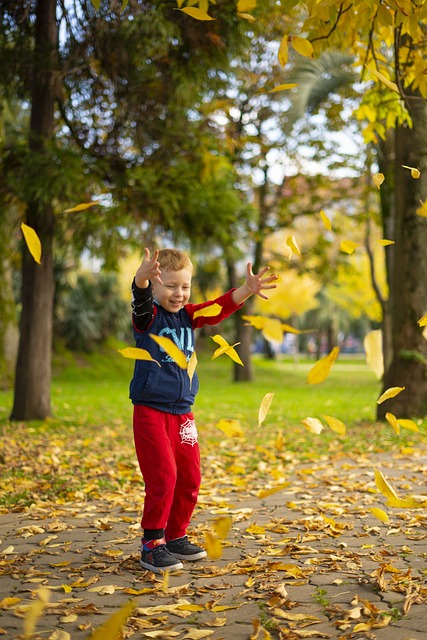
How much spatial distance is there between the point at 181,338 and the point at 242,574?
4.05 feet

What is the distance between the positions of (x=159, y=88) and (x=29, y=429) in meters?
4.76

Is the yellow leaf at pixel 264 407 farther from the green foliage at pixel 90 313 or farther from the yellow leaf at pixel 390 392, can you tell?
the green foliage at pixel 90 313

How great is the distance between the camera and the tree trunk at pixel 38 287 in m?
9.34

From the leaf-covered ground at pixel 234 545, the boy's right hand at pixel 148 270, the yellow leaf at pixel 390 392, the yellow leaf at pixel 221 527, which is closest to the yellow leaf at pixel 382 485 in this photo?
the leaf-covered ground at pixel 234 545

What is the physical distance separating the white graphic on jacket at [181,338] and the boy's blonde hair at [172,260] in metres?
0.32

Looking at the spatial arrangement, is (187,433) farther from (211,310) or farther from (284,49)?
(284,49)

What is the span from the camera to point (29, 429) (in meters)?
9.03

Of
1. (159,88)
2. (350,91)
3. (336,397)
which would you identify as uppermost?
(350,91)

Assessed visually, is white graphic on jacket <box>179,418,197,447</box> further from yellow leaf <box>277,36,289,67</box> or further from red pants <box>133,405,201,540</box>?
yellow leaf <box>277,36,289,67</box>

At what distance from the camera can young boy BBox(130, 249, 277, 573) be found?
3.60 m

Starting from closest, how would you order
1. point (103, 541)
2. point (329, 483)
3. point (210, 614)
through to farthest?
point (210, 614), point (103, 541), point (329, 483)

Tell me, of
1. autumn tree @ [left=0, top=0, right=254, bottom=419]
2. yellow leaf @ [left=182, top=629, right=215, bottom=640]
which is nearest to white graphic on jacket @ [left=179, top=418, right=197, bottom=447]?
yellow leaf @ [left=182, top=629, right=215, bottom=640]

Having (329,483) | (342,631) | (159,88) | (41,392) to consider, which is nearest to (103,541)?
(342,631)

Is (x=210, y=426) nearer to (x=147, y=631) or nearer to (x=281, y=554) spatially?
(x=281, y=554)
